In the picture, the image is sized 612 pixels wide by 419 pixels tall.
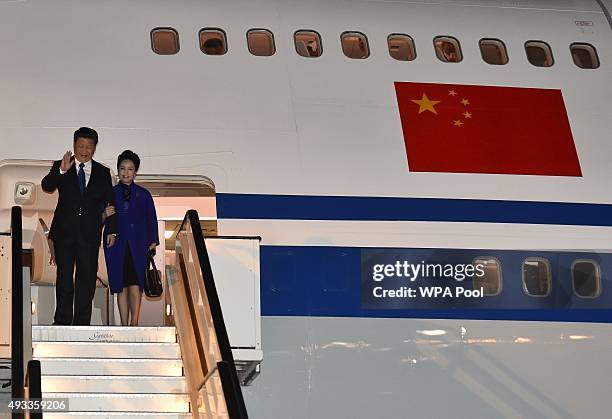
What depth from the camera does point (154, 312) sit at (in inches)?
534

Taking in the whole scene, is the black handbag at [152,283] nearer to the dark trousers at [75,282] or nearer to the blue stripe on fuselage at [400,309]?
the dark trousers at [75,282]

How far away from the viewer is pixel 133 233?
995 centimetres

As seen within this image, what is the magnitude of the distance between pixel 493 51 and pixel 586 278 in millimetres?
2395

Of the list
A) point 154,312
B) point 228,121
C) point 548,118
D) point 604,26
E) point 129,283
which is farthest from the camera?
point 154,312


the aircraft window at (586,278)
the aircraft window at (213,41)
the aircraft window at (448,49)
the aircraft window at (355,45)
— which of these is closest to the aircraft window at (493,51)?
the aircraft window at (448,49)

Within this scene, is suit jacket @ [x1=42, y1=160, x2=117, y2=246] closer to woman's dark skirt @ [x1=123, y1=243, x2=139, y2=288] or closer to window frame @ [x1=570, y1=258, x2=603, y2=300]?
woman's dark skirt @ [x1=123, y1=243, x2=139, y2=288]

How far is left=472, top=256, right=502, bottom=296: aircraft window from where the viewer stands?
10555 millimetres

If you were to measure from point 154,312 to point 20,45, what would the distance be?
4.08 metres

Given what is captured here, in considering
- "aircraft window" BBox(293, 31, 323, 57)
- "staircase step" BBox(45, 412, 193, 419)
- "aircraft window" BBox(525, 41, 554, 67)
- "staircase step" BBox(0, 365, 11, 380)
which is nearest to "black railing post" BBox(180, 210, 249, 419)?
"staircase step" BBox(45, 412, 193, 419)

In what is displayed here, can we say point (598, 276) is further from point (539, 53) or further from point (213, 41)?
point (213, 41)

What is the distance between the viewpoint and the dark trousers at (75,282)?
924 cm

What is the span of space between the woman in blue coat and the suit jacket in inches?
12.7

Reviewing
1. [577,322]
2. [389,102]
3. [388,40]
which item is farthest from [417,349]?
[388,40]

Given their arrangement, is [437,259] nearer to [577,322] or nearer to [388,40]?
[577,322]
